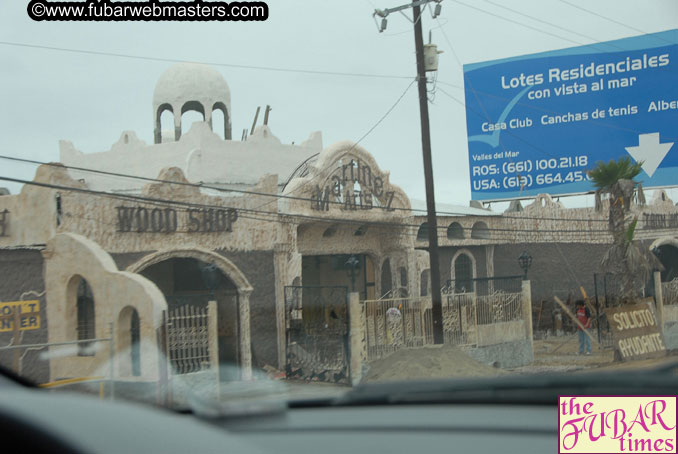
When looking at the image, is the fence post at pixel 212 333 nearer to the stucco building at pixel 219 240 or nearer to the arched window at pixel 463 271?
the stucco building at pixel 219 240

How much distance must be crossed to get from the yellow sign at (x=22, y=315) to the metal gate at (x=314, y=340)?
5.70 metres

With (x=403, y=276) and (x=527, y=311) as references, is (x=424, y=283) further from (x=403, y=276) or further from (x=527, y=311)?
(x=527, y=311)

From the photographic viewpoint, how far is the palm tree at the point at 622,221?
19234mm

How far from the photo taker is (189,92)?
21.1 metres

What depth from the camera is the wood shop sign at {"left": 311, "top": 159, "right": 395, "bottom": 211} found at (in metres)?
18.9

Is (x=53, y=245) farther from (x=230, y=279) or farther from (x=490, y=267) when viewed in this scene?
(x=490, y=267)

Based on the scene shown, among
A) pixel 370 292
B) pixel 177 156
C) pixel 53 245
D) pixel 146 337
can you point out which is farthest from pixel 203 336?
pixel 370 292

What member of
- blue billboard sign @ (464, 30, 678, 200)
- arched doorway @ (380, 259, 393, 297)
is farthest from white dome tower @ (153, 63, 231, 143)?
blue billboard sign @ (464, 30, 678, 200)

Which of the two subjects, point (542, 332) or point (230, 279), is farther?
point (542, 332)

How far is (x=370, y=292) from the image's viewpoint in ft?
74.2

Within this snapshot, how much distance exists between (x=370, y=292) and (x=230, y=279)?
271 inches

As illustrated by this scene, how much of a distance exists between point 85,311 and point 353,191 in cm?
793

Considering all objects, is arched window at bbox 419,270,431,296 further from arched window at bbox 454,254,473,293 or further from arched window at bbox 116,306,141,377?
arched window at bbox 116,306,141,377

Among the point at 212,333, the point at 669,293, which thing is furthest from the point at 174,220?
the point at 669,293
